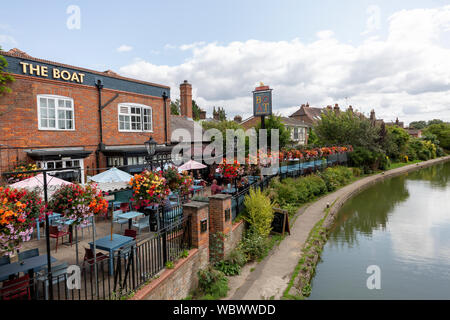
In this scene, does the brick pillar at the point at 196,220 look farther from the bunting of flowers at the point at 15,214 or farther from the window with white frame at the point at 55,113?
the window with white frame at the point at 55,113

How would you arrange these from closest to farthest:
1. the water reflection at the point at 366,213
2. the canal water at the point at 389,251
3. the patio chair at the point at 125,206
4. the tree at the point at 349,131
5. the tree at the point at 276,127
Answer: the canal water at the point at 389,251 < the patio chair at the point at 125,206 < the water reflection at the point at 366,213 < the tree at the point at 276,127 < the tree at the point at 349,131

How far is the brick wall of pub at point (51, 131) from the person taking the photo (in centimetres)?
1061

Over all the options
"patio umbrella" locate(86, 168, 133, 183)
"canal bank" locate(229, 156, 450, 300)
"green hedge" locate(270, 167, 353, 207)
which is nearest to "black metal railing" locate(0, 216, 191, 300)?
"canal bank" locate(229, 156, 450, 300)

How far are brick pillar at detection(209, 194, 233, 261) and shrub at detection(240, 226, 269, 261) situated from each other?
105 centimetres

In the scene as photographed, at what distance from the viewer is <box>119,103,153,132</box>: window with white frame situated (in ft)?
49.8

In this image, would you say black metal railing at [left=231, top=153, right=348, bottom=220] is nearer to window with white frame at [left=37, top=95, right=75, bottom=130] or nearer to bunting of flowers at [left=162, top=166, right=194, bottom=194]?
bunting of flowers at [left=162, top=166, right=194, bottom=194]

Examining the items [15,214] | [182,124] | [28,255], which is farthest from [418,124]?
[15,214]

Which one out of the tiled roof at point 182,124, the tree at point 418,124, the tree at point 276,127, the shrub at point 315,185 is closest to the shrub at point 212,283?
the shrub at point 315,185

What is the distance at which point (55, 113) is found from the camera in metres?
12.1

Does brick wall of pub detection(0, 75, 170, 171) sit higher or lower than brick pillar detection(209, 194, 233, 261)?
higher

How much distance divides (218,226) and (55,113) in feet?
31.3

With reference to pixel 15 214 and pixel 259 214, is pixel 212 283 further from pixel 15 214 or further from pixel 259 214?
pixel 15 214
